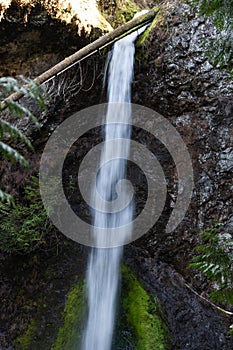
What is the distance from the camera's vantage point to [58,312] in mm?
4520

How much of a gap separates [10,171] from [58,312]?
232cm

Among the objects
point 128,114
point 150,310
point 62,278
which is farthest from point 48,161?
point 150,310

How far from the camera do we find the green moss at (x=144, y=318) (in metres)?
4.05

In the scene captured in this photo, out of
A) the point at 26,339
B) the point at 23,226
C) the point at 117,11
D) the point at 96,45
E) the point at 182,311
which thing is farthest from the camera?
the point at 117,11

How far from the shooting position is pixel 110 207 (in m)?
5.39

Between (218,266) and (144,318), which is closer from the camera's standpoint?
(218,266)

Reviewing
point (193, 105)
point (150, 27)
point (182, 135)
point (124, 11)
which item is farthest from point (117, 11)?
point (182, 135)

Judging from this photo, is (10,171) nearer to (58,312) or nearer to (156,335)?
(58,312)

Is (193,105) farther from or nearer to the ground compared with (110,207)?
farther from the ground

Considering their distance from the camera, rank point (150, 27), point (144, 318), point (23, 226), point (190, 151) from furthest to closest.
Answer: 1. point (150, 27)
2. point (190, 151)
3. point (23, 226)
4. point (144, 318)

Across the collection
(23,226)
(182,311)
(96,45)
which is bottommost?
(182,311)

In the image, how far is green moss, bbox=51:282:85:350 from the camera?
4.19 metres

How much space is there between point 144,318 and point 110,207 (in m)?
1.65

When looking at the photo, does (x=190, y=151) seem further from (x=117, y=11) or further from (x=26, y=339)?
(x=117, y=11)
